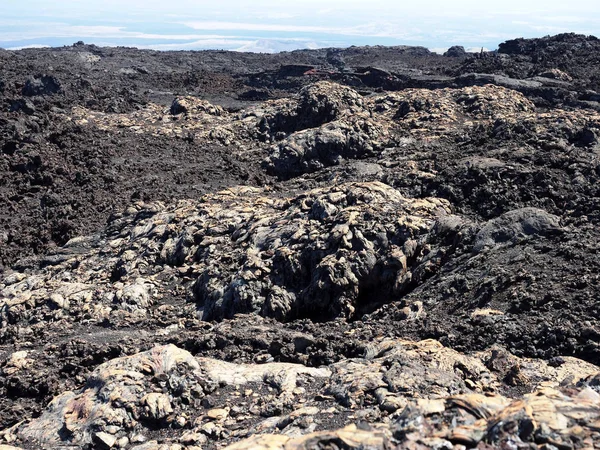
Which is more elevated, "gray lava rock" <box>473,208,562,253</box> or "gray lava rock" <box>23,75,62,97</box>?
"gray lava rock" <box>23,75,62,97</box>

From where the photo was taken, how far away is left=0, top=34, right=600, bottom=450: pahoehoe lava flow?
634 cm

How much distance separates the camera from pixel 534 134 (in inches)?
651

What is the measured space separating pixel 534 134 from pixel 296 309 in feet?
35.8

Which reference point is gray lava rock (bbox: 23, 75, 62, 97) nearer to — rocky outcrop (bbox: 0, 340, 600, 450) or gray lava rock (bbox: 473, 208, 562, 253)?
rocky outcrop (bbox: 0, 340, 600, 450)

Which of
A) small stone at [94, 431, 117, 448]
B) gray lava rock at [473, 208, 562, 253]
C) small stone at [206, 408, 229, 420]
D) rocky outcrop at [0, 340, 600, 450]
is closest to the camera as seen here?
rocky outcrop at [0, 340, 600, 450]

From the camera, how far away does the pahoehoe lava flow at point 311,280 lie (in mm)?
6336

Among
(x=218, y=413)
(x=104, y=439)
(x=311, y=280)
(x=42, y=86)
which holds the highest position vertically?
(x=42, y=86)

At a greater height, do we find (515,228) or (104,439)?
(515,228)

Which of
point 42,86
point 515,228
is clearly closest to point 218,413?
point 515,228

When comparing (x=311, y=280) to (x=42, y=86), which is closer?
(x=311, y=280)

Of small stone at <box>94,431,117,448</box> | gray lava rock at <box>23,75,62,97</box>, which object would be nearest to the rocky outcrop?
small stone at <box>94,431,117,448</box>

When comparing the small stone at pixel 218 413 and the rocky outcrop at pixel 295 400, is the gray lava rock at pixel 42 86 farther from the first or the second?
the small stone at pixel 218 413

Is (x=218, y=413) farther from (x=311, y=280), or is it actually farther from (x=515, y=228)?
(x=515, y=228)

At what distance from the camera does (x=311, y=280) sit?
1098 centimetres
